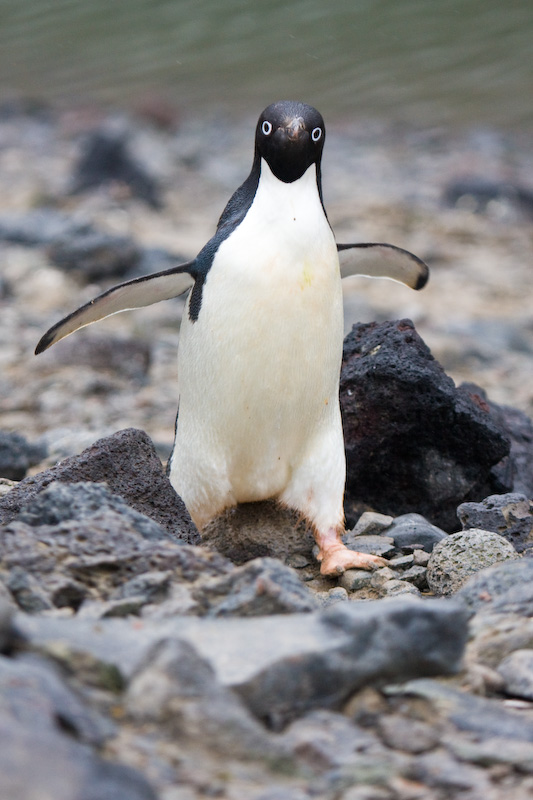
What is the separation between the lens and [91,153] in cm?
1405

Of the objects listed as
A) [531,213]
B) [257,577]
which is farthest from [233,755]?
[531,213]

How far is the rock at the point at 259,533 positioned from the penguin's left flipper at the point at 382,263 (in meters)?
1.24

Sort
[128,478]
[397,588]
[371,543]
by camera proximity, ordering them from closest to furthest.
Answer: [397,588], [128,478], [371,543]

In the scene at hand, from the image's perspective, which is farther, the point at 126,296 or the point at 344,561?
the point at 126,296

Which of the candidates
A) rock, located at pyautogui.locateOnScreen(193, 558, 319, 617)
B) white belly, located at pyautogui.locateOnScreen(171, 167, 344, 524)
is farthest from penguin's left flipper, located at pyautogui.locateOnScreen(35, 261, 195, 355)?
rock, located at pyautogui.locateOnScreen(193, 558, 319, 617)

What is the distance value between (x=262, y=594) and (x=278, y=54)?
26961 mm

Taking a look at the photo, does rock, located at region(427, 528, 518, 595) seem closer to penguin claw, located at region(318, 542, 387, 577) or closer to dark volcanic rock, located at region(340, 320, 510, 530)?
penguin claw, located at region(318, 542, 387, 577)

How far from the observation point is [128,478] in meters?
3.40

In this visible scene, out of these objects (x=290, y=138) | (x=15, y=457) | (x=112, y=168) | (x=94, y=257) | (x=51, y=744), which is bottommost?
(x=15, y=457)

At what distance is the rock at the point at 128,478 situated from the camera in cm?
334

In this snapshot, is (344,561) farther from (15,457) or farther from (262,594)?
(15,457)

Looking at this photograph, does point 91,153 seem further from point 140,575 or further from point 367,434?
point 140,575

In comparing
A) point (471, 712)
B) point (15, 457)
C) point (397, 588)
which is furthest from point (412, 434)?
point (471, 712)

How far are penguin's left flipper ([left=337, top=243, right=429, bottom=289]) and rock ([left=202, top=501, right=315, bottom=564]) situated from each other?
4.06 ft
